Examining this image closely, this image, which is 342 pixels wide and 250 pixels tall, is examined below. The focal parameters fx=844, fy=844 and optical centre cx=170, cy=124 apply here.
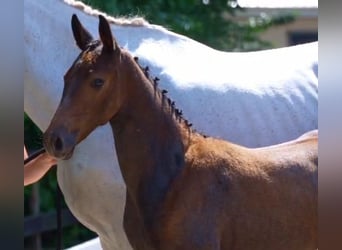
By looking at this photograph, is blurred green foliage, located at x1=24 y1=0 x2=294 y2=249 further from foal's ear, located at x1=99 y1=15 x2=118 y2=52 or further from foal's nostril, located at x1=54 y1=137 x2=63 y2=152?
foal's nostril, located at x1=54 y1=137 x2=63 y2=152

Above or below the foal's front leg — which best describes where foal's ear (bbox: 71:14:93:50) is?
above

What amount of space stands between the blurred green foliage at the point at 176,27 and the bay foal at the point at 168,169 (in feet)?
10.2

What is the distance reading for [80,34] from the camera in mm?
2172

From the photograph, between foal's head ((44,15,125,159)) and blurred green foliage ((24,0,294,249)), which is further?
blurred green foliage ((24,0,294,249))

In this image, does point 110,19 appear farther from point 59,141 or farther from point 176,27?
point 176,27

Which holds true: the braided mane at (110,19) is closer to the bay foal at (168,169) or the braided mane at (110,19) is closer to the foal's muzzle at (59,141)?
the bay foal at (168,169)

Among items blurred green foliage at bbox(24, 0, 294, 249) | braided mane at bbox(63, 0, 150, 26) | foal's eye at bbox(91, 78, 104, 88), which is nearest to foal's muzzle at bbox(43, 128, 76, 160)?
foal's eye at bbox(91, 78, 104, 88)

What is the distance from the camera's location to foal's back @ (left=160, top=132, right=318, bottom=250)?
82.6 inches

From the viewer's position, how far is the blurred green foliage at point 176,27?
568 centimetres

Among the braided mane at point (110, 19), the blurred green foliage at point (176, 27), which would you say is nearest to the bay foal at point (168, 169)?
the braided mane at point (110, 19)

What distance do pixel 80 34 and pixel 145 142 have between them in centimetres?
32

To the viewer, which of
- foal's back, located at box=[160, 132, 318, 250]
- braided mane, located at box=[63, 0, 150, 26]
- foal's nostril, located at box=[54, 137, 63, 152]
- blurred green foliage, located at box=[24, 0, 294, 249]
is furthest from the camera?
blurred green foliage, located at box=[24, 0, 294, 249]

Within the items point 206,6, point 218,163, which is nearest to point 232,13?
point 206,6

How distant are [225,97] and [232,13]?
160 inches
